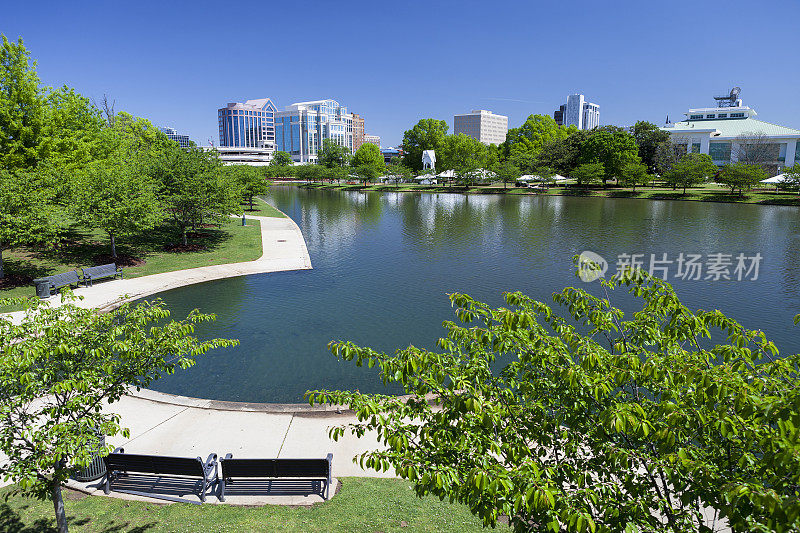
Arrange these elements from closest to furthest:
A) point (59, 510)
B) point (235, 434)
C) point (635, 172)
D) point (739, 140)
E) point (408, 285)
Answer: point (59, 510)
point (235, 434)
point (408, 285)
point (635, 172)
point (739, 140)

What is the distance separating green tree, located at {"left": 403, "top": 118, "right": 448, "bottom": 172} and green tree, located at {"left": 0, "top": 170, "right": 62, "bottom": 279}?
10365 centimetres

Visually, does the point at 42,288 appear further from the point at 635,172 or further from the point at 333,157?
the point at 333,157

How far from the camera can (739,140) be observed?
108m

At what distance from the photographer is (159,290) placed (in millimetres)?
21281

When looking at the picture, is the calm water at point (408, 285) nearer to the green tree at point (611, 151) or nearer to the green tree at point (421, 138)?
the green tree at point (611, 151)

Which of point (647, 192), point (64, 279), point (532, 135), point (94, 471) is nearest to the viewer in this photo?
point (94, 471)

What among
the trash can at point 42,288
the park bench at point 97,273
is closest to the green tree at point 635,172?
the park bench at point 97,273

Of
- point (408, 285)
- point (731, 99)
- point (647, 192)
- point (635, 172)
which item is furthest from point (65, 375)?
point (731, 99)

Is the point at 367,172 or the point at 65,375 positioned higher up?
the point at 367,172

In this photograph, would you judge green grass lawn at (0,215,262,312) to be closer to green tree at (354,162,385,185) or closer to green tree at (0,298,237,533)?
green tree at (0,298,237,533)

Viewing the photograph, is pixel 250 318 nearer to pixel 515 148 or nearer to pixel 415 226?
pixel 415 226

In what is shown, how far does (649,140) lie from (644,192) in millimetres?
16782

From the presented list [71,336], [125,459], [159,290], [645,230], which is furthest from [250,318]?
[645,230]

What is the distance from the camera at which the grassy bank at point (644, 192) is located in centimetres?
6525
